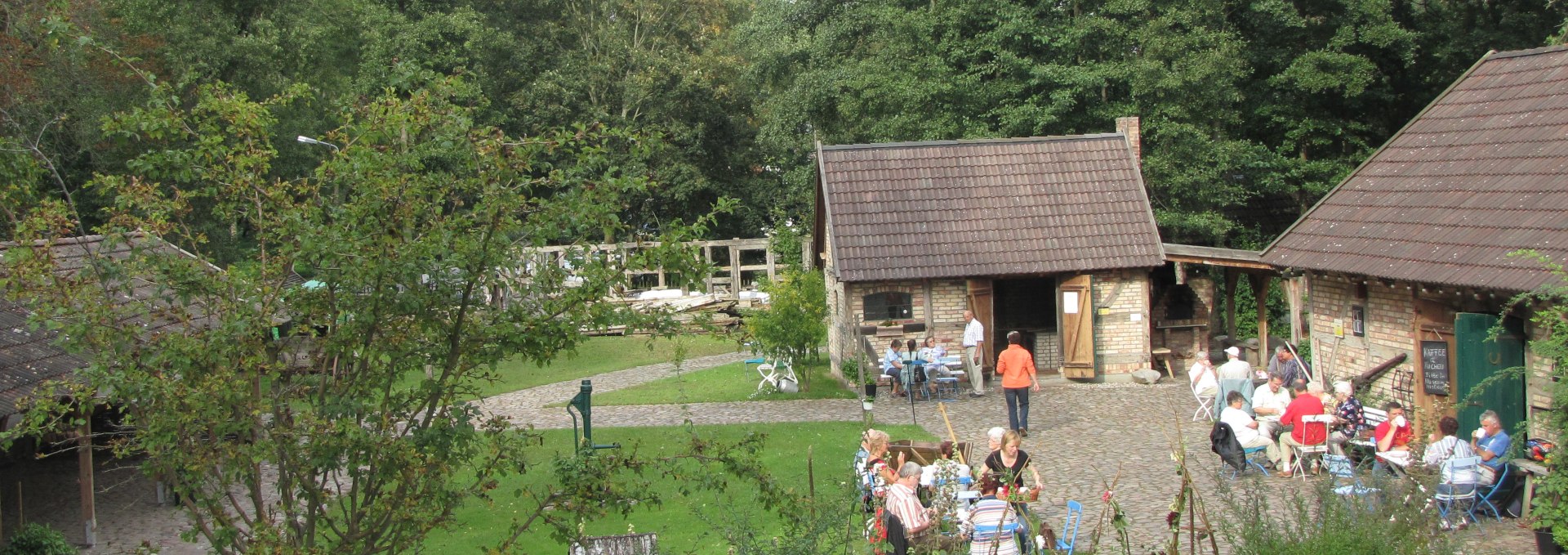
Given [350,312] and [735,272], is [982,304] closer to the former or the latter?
[735,272]

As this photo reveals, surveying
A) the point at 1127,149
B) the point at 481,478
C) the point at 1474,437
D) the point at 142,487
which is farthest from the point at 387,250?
Answer: the point at 1127,149

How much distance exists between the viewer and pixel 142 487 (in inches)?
663

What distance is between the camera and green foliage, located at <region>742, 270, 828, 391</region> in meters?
21.3

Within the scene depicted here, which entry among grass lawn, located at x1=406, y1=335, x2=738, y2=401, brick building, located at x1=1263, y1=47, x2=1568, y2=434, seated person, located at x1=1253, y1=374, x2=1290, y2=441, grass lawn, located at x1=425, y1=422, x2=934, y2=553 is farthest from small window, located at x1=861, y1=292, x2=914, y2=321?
seated person, located at x1=1253, y1=374, x2=1290, y2=441

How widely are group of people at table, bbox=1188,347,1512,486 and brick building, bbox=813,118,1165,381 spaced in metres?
5.43

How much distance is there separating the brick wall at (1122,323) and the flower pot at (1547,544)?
12.1 meters

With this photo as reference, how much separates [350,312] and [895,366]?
14.8m

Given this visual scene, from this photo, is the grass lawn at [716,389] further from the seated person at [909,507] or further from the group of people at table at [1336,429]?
the seated person at [909,507]

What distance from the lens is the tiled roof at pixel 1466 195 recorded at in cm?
1316

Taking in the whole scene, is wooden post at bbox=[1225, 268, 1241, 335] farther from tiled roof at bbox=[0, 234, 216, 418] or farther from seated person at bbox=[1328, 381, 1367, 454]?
tiled roof at bbox=[0, 234, 216, 418]

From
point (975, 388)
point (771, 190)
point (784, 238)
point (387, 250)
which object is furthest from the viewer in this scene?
point (771, 190)

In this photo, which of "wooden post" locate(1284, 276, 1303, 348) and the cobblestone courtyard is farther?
"wooden post" locate(1284, 276, 1303, 348)

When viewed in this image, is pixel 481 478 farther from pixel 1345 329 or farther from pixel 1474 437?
pixel 1345 329

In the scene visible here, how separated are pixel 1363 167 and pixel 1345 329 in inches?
92.4
